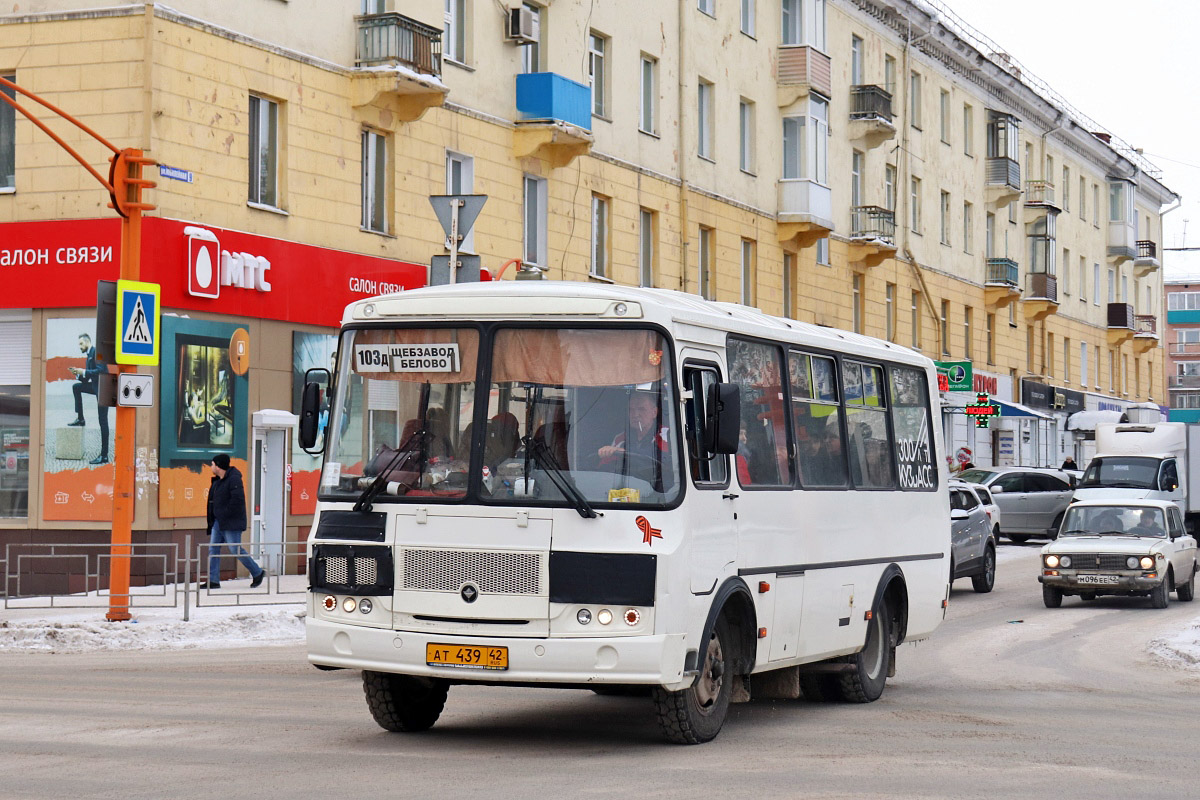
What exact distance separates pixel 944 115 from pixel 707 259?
18.8m

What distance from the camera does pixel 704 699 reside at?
1055cm

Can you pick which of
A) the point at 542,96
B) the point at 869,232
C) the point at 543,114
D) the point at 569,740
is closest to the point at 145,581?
the point at 569,740

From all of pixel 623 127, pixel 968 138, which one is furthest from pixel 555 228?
pixel 968 138

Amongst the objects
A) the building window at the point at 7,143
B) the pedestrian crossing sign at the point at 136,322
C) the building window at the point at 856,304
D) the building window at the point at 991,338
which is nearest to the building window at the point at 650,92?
the building window at the point at 856,304

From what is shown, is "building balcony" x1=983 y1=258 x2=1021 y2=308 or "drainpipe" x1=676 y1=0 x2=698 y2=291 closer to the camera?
"drainpipe" x1=676 y1=0 x2=698 y2=291

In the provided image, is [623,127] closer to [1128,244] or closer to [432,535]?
[432,535]

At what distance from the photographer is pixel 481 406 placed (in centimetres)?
1020

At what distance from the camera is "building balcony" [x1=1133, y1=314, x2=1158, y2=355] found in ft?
252

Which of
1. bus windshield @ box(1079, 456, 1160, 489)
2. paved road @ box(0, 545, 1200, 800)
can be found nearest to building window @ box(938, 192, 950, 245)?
bus windshield @ box(1079, 456, 1160, 489)

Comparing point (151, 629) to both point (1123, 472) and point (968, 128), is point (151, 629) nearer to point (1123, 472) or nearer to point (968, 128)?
point (1123, 472)

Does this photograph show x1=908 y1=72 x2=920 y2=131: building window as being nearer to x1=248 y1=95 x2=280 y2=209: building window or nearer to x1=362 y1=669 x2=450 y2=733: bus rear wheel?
A: x1=248 y1=95 x2=280 y2=209: building window

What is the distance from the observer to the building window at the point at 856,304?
155 ft

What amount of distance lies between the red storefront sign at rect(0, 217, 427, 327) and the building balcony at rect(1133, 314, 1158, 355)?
190ft

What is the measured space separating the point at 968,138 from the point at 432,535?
49.3 meters
